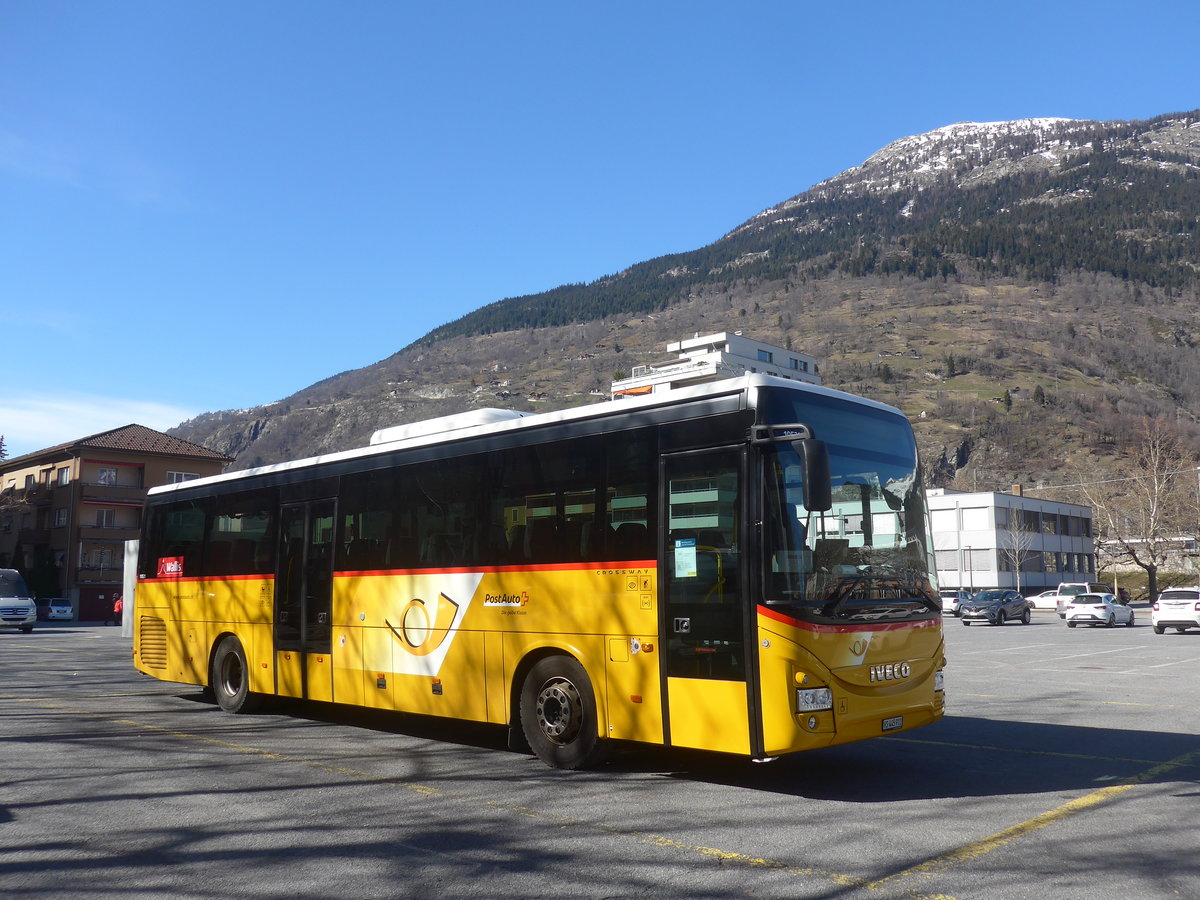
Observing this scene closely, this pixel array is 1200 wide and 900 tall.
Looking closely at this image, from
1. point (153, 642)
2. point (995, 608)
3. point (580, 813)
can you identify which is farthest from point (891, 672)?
point (995, 608)

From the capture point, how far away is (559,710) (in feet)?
28.5

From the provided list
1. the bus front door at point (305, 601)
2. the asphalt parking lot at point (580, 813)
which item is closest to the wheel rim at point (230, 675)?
the asphalt parking lot at point (580, 813)

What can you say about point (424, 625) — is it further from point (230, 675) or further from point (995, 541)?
point (995, 541)

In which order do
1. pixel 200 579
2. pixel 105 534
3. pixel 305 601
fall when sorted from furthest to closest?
1. pixel 105 534
2. pixel 200 579
3. pixel 305 601

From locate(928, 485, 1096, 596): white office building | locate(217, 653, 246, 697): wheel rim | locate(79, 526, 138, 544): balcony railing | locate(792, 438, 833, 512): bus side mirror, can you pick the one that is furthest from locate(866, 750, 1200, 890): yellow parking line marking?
locate(928, 485, 1096, 596): white office building

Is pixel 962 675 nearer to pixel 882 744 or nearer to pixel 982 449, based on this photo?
pixel 882 744

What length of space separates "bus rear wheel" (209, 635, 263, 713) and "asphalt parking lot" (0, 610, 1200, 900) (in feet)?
1.55

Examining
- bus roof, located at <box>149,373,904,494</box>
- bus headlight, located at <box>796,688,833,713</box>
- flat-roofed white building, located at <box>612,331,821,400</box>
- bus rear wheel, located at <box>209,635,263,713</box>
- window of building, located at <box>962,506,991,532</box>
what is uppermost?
flat-roofed white building, located at <box>612,331,821,400</box>

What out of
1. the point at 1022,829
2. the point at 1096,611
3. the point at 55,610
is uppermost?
the point at 1022,829

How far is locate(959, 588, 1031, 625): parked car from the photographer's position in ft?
147

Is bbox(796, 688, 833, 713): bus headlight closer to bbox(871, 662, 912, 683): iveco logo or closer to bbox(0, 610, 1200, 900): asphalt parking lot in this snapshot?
bbox(871, 662, 912, 683): iveco logo

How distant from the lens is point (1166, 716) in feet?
40.0

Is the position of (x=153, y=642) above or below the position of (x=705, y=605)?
below

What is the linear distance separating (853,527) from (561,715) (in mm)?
2959
